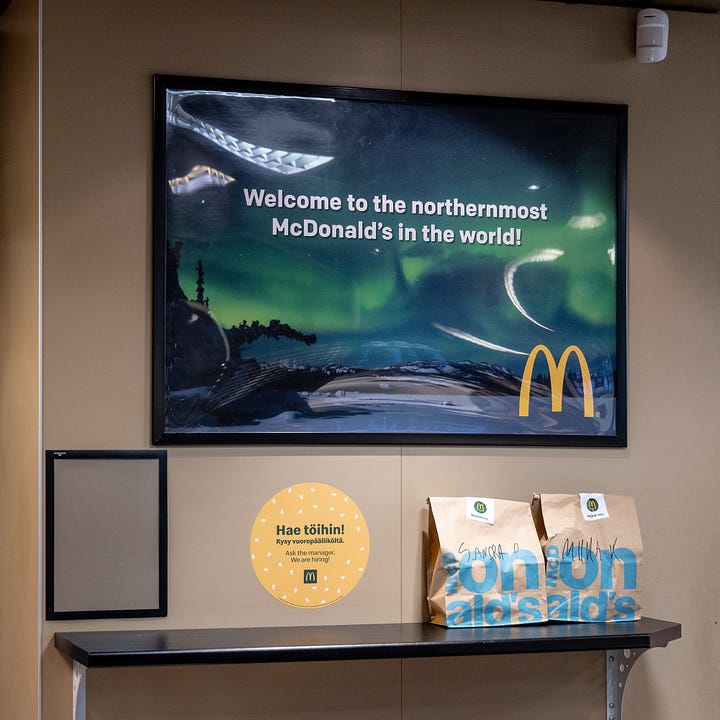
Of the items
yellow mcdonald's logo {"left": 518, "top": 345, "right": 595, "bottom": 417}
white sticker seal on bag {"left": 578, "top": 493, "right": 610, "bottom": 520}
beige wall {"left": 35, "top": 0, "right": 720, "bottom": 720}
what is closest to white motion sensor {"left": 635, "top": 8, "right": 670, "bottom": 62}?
beige wall {"left": 35, "top": 0, "right": 720, "bottom": 720}

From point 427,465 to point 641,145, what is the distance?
3.90ft

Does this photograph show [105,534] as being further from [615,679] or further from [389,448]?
[615,679]

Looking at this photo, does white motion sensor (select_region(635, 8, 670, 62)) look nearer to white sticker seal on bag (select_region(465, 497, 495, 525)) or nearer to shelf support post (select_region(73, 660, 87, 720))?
white sticker seal on bag (select_region(465, 497, 495, 525))

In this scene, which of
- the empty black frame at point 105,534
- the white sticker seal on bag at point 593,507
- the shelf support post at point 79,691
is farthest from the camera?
the white sticker seal on bag at point 593,507

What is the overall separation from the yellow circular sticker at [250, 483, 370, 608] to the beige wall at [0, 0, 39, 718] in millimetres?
617

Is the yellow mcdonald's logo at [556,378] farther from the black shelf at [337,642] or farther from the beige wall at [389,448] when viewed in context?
the black shelf at [337,642]

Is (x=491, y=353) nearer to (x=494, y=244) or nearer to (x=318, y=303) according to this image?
(x=494, y=244)

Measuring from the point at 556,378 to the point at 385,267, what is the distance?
608 millimetres

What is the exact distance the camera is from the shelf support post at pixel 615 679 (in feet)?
10.8

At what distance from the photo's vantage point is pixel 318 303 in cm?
313

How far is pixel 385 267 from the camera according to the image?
10.5ft

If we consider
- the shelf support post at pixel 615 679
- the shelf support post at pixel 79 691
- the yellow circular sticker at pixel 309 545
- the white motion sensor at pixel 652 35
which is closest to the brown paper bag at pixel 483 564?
the yellow circular sticker at pixel 309 545

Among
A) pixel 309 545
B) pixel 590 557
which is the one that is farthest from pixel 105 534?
pixel 590 557

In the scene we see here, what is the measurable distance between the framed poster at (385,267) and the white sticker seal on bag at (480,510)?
19 cm
